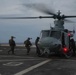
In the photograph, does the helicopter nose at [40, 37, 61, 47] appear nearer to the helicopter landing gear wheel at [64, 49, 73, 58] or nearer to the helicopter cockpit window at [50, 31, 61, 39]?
the helicopter cockpit window at [50, 31, 61, 39]

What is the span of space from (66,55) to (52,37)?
2.11m

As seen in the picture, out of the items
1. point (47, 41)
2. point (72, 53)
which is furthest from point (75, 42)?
point (47, 41)

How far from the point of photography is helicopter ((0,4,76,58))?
82.8 ft

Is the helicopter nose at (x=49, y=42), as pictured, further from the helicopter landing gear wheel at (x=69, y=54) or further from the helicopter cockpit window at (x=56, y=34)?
the helicopter landing gear wheel at (x=69, y=54)

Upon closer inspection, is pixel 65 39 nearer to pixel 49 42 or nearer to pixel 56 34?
pixel 56 34

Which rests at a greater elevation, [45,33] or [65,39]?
[45,33]

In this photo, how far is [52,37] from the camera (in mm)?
25922

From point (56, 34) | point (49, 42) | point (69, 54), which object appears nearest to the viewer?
point (49, 42)

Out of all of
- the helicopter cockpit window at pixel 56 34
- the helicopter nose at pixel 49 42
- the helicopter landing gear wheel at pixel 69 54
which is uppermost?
the helicopter cockpit window at pixel 56 34

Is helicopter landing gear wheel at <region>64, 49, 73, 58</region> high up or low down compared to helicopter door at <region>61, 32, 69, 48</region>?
down

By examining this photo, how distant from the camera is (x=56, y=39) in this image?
25.9 metres

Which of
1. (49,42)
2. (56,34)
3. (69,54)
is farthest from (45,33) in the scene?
(69,54)

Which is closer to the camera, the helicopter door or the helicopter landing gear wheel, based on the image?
the helicopter landing gear wheel

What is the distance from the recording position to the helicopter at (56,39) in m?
25.2
